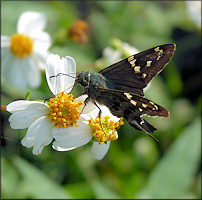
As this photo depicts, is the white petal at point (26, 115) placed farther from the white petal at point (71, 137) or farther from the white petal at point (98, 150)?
the white petal at point (98, 150)

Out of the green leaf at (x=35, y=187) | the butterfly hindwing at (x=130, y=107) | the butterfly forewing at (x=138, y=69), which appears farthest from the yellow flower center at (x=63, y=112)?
the green leaf at (x=35, y=187)

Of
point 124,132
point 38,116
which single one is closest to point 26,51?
point 124,132

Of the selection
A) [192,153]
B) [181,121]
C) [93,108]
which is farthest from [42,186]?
[181,121]

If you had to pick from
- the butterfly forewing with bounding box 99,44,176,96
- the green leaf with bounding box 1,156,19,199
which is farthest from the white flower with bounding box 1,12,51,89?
the butterfly forewing with bounding box 99,44,176,96

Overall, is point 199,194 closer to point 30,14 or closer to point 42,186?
point 42,186

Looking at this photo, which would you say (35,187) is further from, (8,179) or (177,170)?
(177,170)

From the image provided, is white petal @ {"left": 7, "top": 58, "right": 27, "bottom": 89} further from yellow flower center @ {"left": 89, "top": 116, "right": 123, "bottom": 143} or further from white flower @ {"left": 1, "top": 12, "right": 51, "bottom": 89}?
yellow flower center @ {"left": 89, "top": 116, "right": 123, "bottom": 143}

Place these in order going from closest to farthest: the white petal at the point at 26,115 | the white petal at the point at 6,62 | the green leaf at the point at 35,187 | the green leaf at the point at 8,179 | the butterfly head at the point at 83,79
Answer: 1. the white petal at the point at 26,115
2. the butterfly head at the point at 83,79
3. the green leaf at the point at 35,187
4. the green leaf at the point at 8,179
5. the white petal at the point at 6,62
